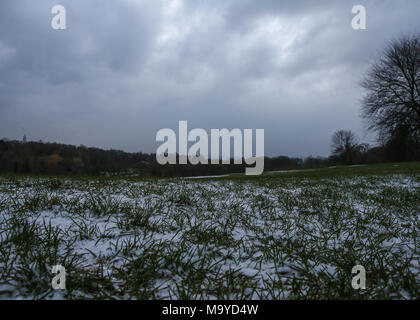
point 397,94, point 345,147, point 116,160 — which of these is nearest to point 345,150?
point 345,147

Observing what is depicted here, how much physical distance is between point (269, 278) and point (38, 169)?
6862cm

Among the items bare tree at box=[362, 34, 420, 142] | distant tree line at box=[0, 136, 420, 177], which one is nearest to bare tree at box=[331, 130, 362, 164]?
distant tree line at box=[0, 136, 420, 177]

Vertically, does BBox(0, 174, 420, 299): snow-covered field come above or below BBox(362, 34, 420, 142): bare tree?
below

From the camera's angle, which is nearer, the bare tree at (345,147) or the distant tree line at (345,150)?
the distant tree line at (345,150)

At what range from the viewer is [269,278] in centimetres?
162

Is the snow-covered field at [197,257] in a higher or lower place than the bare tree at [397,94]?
lower

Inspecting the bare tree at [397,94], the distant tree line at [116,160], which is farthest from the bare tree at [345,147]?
the bare tree at [397,94]

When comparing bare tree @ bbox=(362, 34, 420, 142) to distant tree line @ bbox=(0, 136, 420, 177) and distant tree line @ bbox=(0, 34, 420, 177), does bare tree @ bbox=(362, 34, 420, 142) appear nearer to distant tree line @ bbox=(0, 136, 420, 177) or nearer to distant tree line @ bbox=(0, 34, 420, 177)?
distant tree line @ bbox=(0, 34, 420, 177)

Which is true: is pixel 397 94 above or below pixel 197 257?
above

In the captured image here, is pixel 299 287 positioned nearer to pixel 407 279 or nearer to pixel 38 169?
pixel 407 279

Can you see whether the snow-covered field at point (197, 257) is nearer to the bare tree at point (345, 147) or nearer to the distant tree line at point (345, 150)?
the distant tree line at point (345, 150)

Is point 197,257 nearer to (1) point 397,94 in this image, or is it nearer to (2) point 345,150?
(1) point 397,94
